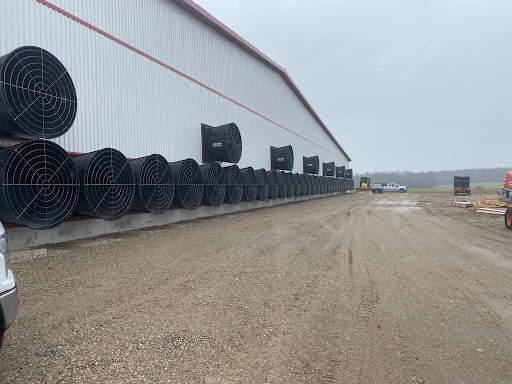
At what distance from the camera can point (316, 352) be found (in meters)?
2.81

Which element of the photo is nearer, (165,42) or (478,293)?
(478,293)

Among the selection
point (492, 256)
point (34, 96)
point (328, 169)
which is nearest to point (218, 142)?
point (34, 96)

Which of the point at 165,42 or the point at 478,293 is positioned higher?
the point at 165,42

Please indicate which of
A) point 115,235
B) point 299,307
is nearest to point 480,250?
point 299,307

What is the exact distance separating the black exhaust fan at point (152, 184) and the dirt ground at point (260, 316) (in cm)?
229

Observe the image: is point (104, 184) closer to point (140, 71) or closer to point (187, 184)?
point (187, 184)

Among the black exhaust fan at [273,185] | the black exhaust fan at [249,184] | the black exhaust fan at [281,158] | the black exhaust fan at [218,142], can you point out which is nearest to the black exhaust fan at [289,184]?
the black exhaust fan at [281,158]

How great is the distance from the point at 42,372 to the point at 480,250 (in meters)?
8.49

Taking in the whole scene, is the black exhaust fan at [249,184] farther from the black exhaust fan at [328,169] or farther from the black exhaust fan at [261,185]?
the black exhaust fan at [328,169]

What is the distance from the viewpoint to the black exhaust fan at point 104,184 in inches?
284

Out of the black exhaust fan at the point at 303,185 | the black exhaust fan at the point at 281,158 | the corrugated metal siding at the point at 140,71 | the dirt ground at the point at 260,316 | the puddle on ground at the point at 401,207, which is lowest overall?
the dirt ground at the point at 260,316

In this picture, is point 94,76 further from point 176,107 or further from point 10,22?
point 176,107

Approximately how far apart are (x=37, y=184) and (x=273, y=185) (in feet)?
45.1

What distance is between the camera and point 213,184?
1228cm
